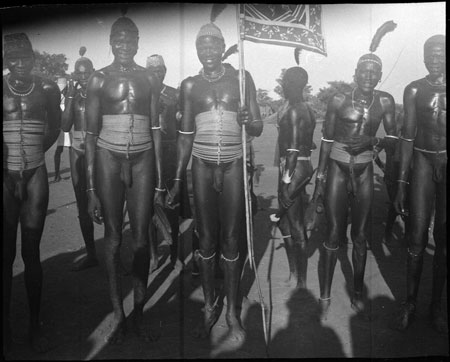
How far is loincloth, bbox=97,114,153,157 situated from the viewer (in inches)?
178

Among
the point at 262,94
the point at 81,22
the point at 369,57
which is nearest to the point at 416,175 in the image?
the point at 369,57

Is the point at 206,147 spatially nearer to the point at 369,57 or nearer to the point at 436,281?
the point at 369,57

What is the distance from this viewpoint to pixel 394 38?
4672 millimetres

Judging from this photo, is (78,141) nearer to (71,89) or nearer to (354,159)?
(71,89)

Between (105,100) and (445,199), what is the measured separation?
11.1 feet

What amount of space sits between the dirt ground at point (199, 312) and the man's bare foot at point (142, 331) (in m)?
0.05

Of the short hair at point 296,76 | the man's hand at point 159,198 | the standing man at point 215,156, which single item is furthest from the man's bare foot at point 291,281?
the short hair at point 296,76

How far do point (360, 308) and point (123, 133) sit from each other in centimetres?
286

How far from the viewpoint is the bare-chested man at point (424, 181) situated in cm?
470

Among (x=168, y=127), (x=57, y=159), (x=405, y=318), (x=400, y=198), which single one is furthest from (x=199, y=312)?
(x=400, y=198)

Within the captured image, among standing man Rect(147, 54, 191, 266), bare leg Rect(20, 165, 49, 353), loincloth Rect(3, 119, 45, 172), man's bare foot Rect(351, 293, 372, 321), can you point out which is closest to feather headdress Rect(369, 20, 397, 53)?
standing man Rect(147, 54, 191, 266)

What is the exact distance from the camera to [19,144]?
455 cm

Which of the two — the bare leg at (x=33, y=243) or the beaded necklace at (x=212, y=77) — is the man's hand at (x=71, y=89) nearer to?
the bare leg at (x=33, y=243)

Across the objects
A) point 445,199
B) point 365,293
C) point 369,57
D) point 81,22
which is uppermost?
point 81,22
